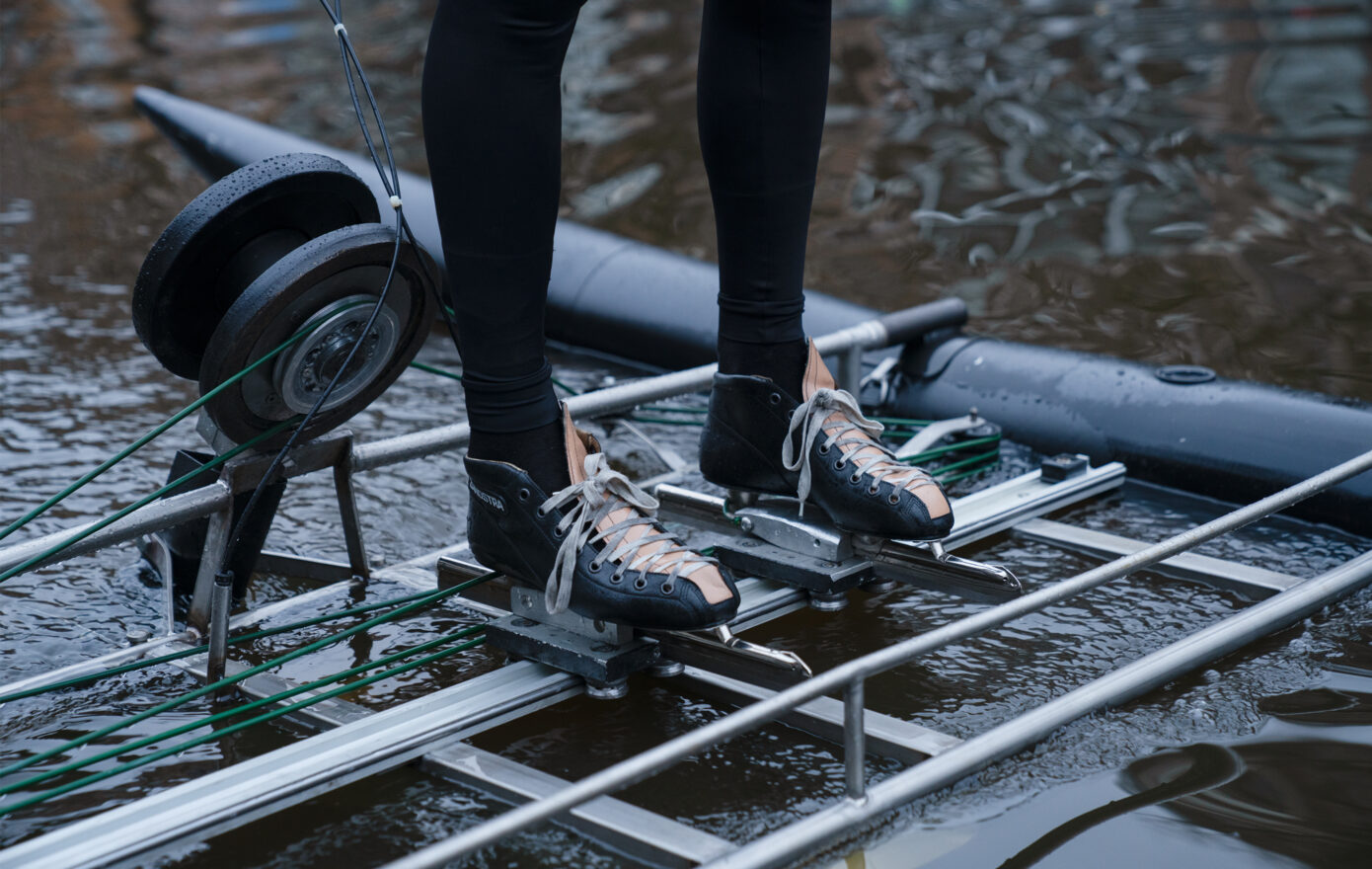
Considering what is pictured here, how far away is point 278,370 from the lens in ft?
4.70

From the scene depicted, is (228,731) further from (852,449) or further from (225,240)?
(852,449)

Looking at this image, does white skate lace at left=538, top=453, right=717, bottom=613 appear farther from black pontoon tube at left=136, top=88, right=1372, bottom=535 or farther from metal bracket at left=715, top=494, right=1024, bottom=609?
black pontoon tube at left=136, top=88, right=1372, bottom=535

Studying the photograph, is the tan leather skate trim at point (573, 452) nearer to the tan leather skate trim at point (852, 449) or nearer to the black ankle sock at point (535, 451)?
the black ankle sock at point (535, 451)

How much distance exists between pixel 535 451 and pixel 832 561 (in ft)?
1.37

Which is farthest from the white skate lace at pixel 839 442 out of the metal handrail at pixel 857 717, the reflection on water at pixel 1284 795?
the reflection on water at pixel 1284 795

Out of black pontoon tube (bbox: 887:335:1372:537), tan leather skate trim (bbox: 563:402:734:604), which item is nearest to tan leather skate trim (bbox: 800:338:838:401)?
tan leather skate trim (bbox: 563:402:734:604)

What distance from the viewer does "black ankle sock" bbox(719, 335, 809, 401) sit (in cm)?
152

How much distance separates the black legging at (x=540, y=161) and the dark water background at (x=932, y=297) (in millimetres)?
359

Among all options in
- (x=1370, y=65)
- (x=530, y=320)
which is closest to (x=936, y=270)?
(x=530, y=320)

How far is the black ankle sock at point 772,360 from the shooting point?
4.98 ft

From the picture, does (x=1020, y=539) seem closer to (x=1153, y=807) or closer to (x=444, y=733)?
(x=1153, y=807)

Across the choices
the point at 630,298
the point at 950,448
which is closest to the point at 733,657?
the point at 950,448

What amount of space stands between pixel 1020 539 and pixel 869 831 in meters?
0.80

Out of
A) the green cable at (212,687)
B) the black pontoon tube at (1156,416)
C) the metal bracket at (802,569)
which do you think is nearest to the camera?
the green cable at (212,687)
